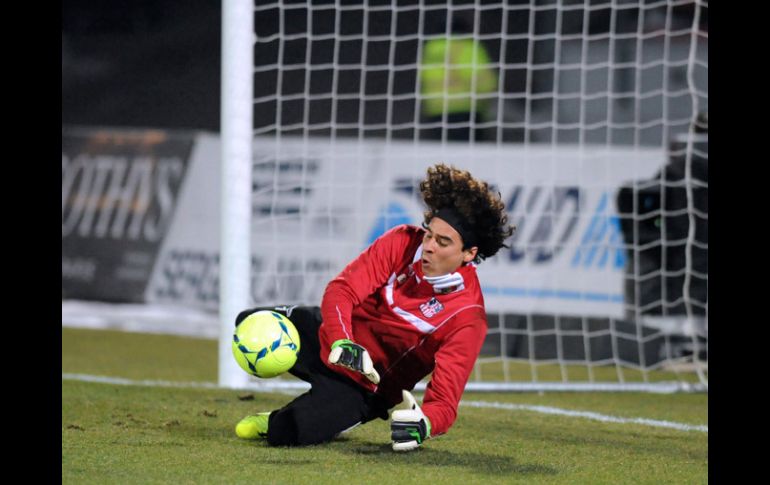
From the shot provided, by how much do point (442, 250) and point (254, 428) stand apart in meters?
1.02

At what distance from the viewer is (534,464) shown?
12.9 ft

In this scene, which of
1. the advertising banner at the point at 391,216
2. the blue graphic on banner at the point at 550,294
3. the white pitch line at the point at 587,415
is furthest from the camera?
the advertising banner at the point at 391,216

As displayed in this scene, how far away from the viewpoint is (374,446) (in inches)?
166

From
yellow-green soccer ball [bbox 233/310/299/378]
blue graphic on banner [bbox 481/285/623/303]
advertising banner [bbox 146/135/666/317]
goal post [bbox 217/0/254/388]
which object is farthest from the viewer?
advertising banner [bbox 146/135/666/317]

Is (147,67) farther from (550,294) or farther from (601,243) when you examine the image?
(601,243)

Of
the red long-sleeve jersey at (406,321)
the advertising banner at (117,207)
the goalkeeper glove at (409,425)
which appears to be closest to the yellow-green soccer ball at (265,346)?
the red long-sleeve jersey at (406,321)

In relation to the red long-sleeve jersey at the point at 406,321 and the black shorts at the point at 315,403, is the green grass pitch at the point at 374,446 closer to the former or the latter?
the black shorts at the point at 315,403

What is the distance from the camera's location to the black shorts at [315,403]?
4156mm

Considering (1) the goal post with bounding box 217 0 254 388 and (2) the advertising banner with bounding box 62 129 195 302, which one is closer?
(1) the goal post with bounding box 217 0 254 388

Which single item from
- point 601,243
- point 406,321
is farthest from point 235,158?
point 601,243

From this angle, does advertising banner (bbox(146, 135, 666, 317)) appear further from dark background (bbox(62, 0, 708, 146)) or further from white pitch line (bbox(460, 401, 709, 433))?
white pitch line (bbox(460, 401, 709, 433))

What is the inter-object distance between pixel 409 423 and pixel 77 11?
7544 mm

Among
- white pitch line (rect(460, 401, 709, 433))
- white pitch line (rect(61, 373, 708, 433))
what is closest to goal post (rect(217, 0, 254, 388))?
white pitch line (rect(61, 373, 708, 433))

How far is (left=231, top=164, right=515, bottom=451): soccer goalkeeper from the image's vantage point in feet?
13.0
